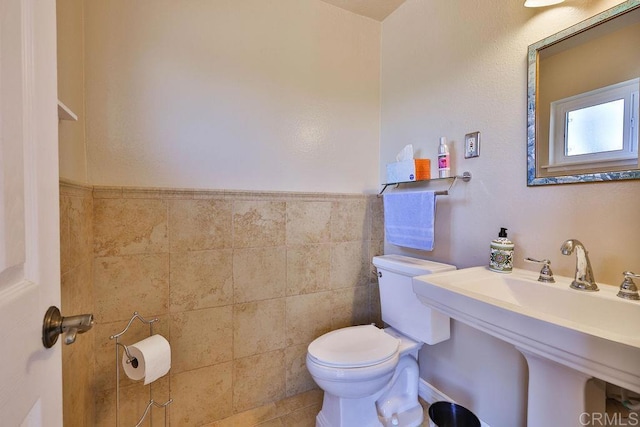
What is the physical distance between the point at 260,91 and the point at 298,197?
671 mm

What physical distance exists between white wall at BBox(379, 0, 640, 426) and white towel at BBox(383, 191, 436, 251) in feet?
0.48

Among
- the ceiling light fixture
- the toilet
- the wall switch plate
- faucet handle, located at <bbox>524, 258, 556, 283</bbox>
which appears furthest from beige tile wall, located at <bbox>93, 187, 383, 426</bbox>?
the ceiling light fixture

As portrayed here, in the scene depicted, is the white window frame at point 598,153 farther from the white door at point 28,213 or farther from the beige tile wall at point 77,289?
the beige tile wall at point 77,289

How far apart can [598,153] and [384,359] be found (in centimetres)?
117

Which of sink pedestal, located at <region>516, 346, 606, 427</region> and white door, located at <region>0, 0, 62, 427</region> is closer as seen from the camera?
white door, located at <region>0, 0, 62, 427</region>

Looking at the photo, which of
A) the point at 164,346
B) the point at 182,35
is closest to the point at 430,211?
the point at 164,346

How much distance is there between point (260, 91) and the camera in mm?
1582

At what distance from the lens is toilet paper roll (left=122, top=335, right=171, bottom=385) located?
1.12 meters

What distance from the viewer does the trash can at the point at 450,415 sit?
1.25 metres

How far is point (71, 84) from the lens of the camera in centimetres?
107

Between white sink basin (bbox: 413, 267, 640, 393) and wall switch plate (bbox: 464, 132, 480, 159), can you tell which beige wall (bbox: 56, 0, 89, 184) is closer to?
white sink basin (bbox: 413, 267, 640, 393)

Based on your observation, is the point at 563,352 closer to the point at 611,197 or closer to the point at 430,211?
the point at 611,197

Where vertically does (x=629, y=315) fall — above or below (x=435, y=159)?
below

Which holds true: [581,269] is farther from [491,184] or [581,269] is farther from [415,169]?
[415,169]
